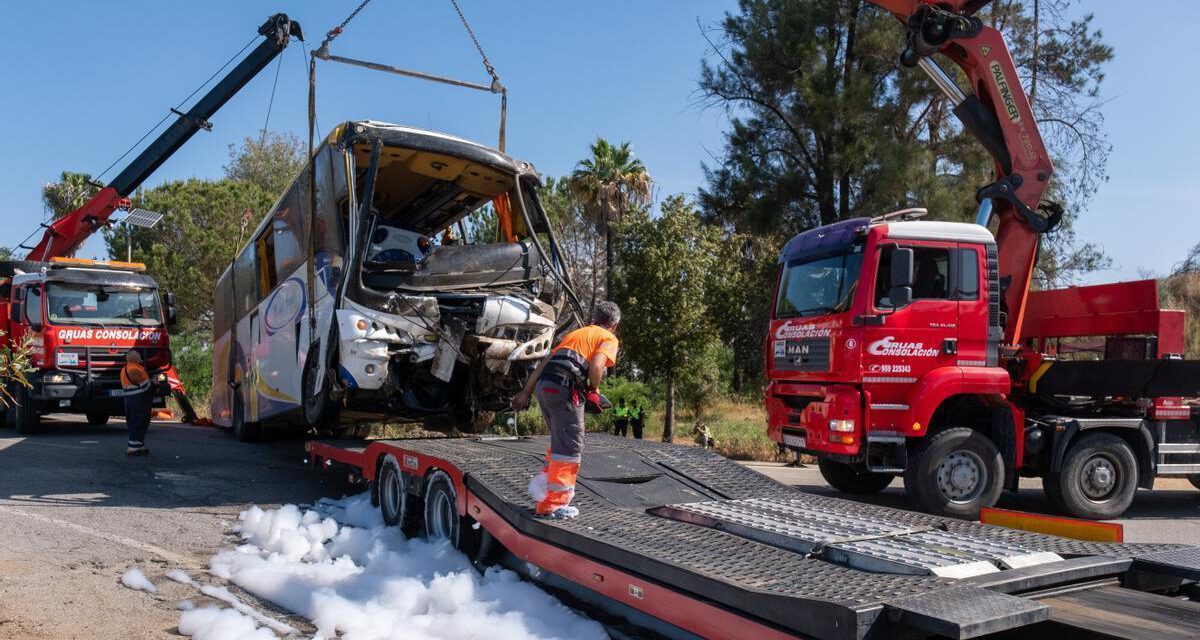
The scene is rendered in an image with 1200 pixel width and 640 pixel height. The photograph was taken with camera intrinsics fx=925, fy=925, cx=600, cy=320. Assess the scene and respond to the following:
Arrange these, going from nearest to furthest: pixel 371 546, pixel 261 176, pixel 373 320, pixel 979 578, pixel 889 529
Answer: pixel 979 578, pixel 889 529, pixel 371 546, pixel 373 320, pixel 261 176

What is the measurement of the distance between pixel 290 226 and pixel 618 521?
626 cm

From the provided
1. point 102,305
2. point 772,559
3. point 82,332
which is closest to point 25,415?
point 82,332

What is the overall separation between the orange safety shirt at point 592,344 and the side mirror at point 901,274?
3.80m

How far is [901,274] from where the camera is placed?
28.1 ft

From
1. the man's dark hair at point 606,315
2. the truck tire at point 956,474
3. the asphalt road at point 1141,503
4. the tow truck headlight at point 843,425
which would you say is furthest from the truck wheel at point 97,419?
the truck tire at point 956,474

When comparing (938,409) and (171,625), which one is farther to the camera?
(938,409)

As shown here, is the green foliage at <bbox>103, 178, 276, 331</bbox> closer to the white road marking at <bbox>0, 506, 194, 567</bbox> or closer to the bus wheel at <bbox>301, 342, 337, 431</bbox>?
the bus wheel at <bbox>301, 342, 337, 431</bbox>

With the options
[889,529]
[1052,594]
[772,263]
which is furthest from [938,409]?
[772,263]

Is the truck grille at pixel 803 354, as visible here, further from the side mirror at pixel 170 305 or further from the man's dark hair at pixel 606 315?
the side mirror at pixel 170 305

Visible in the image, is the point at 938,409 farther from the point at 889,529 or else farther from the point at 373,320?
the point at 373,320

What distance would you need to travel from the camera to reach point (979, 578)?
3.88 m

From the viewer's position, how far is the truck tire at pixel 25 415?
1454 centimetres

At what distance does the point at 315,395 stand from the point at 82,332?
27.7 ft

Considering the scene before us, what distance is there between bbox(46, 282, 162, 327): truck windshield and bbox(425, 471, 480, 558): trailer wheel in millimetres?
10851
